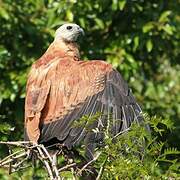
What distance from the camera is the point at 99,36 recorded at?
293 inches

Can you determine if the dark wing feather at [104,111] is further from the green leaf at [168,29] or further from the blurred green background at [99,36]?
the green leaf at [168,29]

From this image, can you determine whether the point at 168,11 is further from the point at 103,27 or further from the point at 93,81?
the point at 93,81

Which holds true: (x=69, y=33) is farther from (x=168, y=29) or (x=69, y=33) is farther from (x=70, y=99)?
(x=70, y=99)

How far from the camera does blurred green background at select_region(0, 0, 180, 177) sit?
22.3 feet

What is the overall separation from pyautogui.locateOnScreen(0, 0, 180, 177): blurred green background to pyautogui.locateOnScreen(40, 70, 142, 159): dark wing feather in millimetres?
1628

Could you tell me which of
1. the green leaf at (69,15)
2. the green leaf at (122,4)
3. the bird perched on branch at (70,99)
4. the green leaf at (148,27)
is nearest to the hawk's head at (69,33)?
the green leaf at (69,15)

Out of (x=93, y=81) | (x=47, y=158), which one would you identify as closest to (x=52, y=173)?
(x=47, y=158)

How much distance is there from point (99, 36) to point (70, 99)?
8.94 ft

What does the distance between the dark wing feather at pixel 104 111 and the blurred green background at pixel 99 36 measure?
1.63m

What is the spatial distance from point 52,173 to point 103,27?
4160mm

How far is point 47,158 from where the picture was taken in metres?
3.31

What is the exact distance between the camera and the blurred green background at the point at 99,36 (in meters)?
6.80

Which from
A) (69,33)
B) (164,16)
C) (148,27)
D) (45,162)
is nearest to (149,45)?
(148,27)

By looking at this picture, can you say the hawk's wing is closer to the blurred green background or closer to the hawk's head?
the hawk's head
